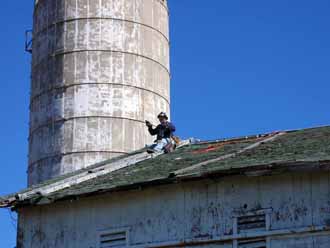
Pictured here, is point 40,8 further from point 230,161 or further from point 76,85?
point 230,161

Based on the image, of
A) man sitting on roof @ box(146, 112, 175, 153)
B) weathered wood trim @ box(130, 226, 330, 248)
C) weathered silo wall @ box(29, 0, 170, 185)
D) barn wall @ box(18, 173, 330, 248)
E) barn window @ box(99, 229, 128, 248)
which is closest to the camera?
weathered wood trim @ box(130, 226, 330, 248)

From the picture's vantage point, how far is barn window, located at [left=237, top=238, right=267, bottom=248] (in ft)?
52.3

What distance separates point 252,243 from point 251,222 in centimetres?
40

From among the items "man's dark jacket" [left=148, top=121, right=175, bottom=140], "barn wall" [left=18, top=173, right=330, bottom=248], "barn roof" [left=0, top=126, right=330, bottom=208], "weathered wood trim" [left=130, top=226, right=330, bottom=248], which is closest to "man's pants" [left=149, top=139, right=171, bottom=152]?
"man's dark jacket" [left=148, top=121, right=175, bottom=140]

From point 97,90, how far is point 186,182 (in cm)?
1586

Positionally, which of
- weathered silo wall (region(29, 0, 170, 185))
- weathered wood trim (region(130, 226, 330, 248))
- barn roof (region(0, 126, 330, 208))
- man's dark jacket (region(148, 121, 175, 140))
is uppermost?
weathered silo wall (region(29, 0, 170, 185))

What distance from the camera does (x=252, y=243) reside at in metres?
16.1

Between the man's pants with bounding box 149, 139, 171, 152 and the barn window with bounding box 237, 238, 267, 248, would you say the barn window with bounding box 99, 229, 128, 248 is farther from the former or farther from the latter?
the man's pants with bounding box 149, 139, 171, 152

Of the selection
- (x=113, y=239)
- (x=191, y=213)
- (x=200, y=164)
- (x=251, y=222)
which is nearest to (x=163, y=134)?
(x=200, y=164)

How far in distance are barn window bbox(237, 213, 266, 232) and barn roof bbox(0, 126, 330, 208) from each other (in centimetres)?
83

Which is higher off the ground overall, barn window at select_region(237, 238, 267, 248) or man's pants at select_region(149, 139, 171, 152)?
man's pants at select_region(149, 139, 171, 152)

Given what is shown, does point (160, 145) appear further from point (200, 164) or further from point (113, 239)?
point (113, 239)

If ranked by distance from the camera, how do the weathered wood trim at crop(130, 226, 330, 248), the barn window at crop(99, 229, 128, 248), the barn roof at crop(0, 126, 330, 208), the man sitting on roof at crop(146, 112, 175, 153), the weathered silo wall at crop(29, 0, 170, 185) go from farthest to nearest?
the weathered silo wall at crop(29, 0, 170, 185) → the man sitting on roof at crop(146, 112, 175, 153) → the barn window at crop(99, 229, 128, 248) → the barn roof at crop(0, 126, 330, 208) → the weathered wood trim at crop(130, 226, 330, 248)

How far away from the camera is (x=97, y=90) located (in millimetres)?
32688
